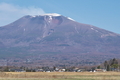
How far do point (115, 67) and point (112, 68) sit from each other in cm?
542

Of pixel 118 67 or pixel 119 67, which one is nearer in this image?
pixel 118 67

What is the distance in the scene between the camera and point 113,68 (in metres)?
109

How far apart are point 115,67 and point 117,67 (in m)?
0.59

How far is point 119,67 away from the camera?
109 m

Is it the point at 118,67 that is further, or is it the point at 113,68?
the point at 113,68

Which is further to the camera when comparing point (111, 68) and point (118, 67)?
point (111, 68)

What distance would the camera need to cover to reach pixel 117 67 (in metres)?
104

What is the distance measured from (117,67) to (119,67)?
477 centimetres

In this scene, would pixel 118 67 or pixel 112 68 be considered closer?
pixel 118 67

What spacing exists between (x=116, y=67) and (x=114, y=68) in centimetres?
386

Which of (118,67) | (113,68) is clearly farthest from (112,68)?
(118,67)

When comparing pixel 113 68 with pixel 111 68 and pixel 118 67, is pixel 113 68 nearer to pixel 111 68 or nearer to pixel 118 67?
pixel 111 68

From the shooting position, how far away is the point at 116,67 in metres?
104

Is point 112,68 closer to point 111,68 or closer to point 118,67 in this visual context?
point 111,68
